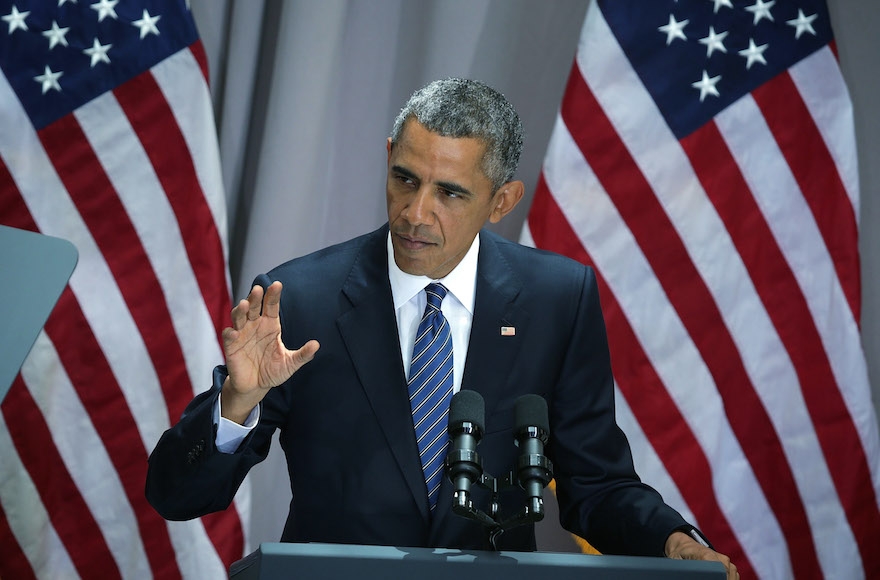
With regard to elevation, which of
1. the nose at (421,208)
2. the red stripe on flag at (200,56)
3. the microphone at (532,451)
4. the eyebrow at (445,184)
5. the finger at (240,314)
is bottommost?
the microphone at (532,451)

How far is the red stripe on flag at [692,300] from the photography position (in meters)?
3.33

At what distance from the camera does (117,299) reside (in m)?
3.44

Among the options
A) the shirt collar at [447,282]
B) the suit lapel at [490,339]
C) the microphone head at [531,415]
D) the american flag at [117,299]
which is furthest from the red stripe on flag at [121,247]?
the microphone head at [531,415]

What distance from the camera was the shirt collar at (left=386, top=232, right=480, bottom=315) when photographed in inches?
90.7

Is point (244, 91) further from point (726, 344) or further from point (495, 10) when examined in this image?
point (726, 344)

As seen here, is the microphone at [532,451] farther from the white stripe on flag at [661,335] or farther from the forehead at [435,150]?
the white stripe on flag at [661,335]

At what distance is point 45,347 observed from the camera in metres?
3.40

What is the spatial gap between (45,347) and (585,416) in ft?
6.33

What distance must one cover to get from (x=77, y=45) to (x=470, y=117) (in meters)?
1.71

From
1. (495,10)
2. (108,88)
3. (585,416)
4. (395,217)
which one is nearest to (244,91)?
(108,88)

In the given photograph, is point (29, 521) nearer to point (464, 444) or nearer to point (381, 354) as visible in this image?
point (381, 354)

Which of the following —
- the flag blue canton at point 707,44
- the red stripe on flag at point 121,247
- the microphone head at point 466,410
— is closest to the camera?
the microphone head at point 466,410

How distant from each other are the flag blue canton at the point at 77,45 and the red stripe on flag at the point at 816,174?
1.88 meters

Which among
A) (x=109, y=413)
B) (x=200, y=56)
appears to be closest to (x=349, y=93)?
(x=200, y=56)
